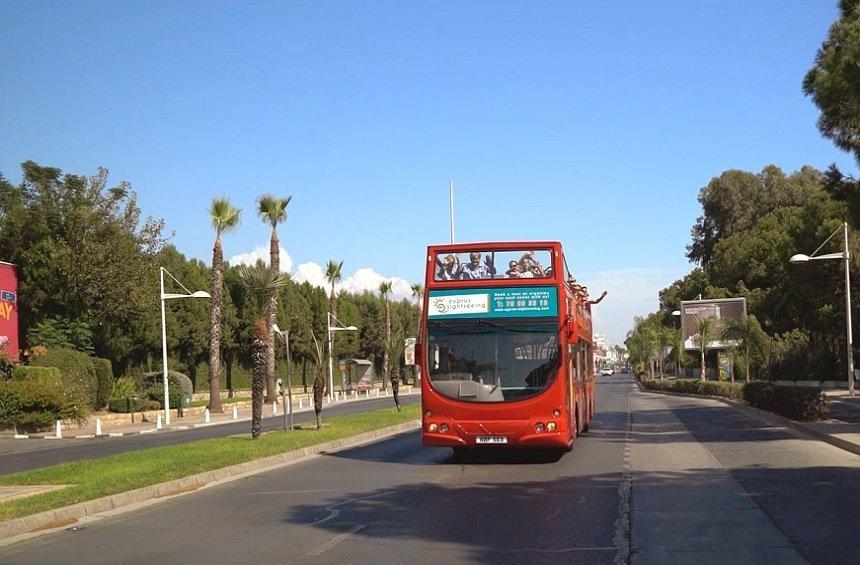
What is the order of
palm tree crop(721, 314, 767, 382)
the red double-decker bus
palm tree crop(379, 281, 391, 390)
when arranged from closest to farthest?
the red double-decker bus < palm tree crop(721, 314, 767, 382) < palm tree crop(379, 281, 391, 390)

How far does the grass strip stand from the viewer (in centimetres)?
1362

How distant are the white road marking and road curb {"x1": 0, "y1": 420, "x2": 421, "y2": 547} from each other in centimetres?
378

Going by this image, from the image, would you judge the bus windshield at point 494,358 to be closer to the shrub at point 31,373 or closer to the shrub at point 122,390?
the shrub at point 31,373

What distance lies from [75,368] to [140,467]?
2642 centimetres

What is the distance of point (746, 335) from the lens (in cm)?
5109

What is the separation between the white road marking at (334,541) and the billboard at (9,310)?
3258cm

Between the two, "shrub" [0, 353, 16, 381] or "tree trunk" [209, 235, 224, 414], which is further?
"tree trunk" [209, 235, 224, 414]

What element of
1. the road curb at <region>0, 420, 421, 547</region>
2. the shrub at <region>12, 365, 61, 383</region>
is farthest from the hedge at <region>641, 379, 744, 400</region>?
the shrub at <region>12, 365, 61, 383</region>

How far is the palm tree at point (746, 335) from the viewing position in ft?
168

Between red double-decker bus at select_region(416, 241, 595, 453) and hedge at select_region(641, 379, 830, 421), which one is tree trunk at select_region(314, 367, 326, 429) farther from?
hedge at select_region(641, 379, 830, 421)

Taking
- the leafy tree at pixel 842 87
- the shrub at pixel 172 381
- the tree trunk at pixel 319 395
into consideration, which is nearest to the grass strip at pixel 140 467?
the tree trunk at pixel 319 395

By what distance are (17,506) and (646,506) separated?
820 centimetres

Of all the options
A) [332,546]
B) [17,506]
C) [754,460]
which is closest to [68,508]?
[17,506]

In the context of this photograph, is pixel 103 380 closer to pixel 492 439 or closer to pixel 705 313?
pixel 492 439
